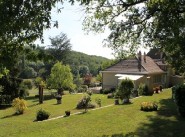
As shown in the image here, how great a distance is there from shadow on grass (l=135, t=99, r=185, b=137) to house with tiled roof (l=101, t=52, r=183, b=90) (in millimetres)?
22699

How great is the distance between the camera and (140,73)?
50.3 metres

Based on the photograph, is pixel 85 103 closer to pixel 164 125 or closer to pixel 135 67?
pixel 164 125

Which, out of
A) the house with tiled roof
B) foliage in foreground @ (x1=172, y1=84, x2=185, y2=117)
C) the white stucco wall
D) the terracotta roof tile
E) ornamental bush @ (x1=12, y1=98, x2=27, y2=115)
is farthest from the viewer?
the white stucco wall

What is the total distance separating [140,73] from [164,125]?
98.0ft

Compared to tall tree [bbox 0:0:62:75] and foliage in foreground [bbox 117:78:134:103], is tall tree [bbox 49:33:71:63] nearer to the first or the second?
foliage in foreground [bbox 117:78:134:103]

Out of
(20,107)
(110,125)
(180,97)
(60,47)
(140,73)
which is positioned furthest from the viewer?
(60,47)

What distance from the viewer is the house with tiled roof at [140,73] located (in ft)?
165

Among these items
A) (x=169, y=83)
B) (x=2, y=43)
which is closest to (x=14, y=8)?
(x=2, y=43)

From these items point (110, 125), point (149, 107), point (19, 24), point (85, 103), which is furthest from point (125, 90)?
point (19, 24)

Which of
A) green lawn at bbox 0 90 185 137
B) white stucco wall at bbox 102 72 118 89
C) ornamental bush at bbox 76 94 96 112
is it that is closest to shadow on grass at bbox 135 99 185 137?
green lawn at bbox 0 90 185 137

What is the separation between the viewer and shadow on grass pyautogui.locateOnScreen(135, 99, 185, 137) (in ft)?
58.9

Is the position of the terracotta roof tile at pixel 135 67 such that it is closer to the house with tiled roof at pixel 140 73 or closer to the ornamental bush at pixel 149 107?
the house with tiled roof at pixel 140 73

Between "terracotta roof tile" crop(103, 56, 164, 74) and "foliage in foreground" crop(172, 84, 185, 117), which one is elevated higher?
"terracotta roof tile" crop(103, 56, 164, 74)

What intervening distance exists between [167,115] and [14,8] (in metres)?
19.0
